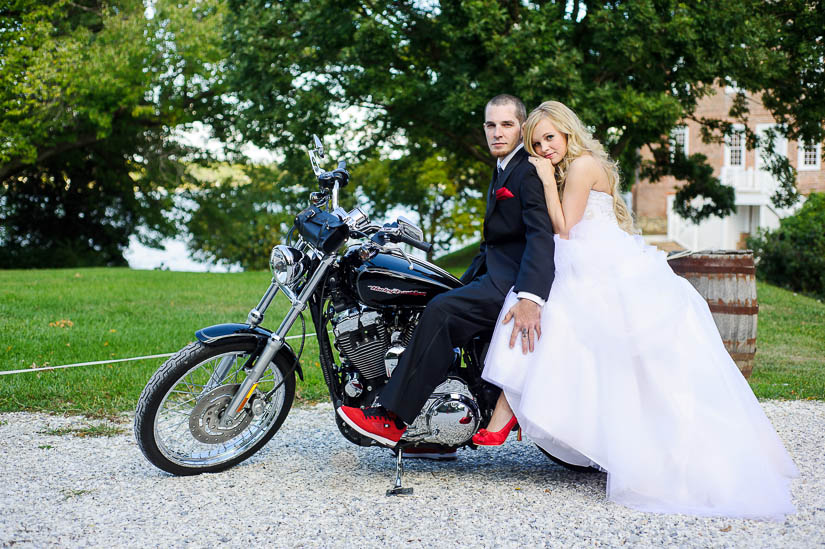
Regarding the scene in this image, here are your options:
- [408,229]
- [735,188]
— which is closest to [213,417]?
[408,229]

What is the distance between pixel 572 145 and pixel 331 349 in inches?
62.8

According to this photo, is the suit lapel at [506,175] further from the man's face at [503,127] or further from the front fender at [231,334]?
the front fender at [231,334]

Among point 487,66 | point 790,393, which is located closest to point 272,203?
point 487,66

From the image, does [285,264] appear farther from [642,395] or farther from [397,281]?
[642,395]

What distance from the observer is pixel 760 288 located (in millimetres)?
14969

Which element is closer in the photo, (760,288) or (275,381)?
(275,381)

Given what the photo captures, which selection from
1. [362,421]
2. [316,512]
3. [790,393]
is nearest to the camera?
[316,512]

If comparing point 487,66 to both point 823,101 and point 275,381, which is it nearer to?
point 823,101

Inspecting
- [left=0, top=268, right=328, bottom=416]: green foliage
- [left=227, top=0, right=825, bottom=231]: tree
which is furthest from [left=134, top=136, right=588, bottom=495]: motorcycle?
[left=227, top=0, right=825, bottom=231]: tree

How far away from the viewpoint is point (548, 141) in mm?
3998

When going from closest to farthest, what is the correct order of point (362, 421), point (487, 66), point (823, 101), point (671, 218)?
point (362, 421) → point (487, 66) → point (823, 101) → point (671, 218)

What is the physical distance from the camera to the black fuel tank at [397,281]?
3.79 meters

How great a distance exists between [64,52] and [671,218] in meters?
23.8

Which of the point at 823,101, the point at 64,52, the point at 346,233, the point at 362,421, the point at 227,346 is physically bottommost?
the point at 362,421
